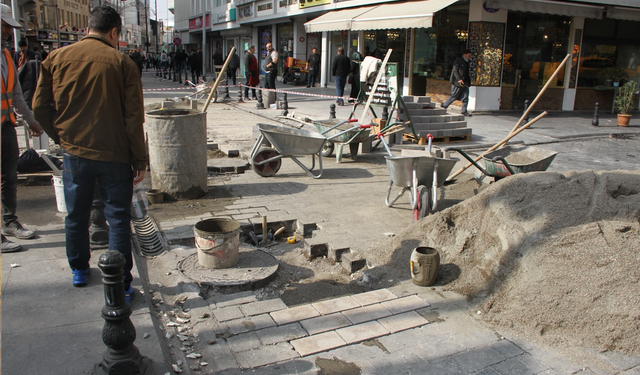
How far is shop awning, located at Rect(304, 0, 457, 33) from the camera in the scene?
13.8 m

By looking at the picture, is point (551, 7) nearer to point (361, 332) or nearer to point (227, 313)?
point (361, 332)

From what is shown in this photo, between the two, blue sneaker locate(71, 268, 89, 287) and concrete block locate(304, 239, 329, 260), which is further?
concrete block locate(304, 239, 329, 260)

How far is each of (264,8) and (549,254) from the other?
27.4 meters

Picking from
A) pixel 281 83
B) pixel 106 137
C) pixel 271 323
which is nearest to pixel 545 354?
pixel 271 323

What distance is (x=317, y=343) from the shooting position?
10.8 feet

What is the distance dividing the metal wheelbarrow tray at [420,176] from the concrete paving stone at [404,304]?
178cm

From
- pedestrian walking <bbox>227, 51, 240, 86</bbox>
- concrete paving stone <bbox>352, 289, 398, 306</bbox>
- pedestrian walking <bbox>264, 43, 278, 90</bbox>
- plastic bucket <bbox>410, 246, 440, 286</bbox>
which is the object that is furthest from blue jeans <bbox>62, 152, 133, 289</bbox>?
pedestrian walking <bbox>227, 51, 240, 86</bbox>

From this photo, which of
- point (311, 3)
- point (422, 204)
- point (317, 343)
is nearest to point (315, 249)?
point (422, 204)

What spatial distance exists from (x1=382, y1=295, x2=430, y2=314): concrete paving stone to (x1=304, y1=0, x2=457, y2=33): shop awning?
36.3 ft

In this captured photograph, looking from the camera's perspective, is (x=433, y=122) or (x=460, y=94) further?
(x=460, y=94)

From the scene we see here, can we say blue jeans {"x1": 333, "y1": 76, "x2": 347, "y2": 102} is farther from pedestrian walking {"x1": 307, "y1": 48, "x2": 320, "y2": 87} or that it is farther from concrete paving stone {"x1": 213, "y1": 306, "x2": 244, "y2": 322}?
concrete paving stone {"x1": 213, "y1": 306, "x2": 244, "y2": 322}

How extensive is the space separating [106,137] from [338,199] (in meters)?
3.76

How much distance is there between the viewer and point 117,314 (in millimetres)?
2600

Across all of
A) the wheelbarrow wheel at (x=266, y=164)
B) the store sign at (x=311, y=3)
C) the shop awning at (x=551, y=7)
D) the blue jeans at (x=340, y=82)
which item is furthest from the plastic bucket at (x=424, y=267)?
the store sign at (x=311, y=3)
